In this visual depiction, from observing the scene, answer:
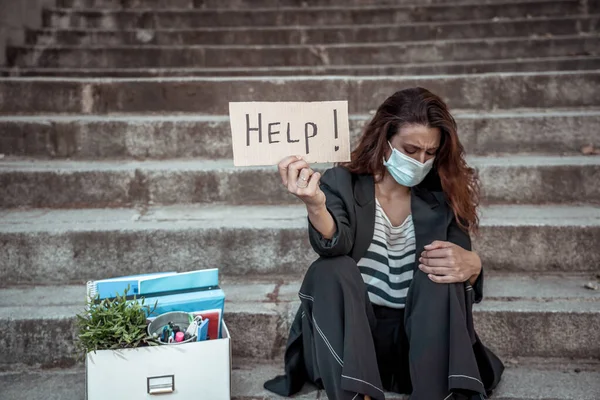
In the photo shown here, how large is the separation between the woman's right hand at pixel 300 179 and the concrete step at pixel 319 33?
3.58 m

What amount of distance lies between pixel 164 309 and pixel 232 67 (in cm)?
317

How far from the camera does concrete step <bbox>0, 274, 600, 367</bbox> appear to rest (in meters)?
→ 2.28

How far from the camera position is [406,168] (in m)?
2.03

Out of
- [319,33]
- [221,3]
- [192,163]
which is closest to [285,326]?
[192,163]

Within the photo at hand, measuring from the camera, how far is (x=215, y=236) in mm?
2676

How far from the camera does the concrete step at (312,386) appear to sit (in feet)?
6.75

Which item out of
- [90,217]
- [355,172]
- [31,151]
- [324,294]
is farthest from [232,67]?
[324,294]

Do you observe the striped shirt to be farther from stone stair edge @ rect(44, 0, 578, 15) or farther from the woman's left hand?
stone stair edge @ rect(44, 0, 578, 15)

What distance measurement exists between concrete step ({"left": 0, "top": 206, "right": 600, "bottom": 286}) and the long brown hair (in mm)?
635

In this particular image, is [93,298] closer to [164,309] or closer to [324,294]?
A: [164,309]

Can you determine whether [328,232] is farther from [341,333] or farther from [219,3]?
[219,3]

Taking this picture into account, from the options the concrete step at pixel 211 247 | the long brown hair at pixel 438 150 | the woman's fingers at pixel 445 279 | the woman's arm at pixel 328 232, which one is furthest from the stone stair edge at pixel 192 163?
the woman's fingers at pixel 445 279

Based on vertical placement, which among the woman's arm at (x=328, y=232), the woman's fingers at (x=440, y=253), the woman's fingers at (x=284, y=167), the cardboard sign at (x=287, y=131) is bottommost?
the woman's fingers at (x=440, y=253)

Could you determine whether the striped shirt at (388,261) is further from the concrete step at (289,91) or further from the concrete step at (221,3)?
the concrete step at (221,3)
